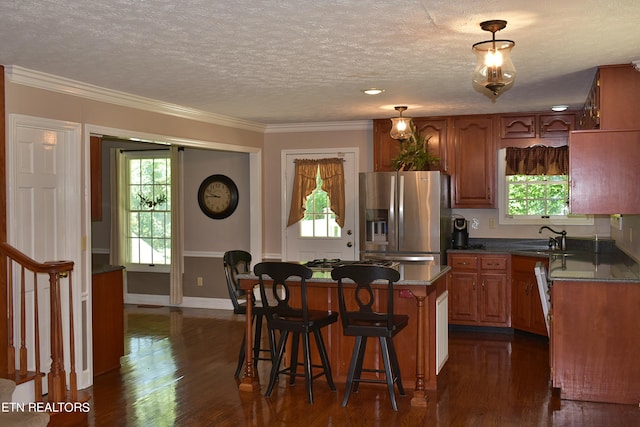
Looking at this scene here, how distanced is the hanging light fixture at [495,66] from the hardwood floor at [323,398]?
2.13 m

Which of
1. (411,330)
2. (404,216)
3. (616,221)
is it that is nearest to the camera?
(411,330)

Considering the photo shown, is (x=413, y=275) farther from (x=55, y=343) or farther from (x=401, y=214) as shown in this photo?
(x=55, y=343)

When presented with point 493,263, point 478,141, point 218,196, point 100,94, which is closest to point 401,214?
point 493,263

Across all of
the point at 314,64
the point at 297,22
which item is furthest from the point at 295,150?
the point at 297,22

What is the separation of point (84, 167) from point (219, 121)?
224 cm

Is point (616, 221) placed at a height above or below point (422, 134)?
below

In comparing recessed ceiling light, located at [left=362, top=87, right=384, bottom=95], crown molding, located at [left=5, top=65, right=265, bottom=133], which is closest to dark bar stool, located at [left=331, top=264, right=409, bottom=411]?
recessed ceiling light, located at [left=362, top=87, right=384, bottom=95]

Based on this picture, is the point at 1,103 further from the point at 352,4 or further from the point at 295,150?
the point at 295,150

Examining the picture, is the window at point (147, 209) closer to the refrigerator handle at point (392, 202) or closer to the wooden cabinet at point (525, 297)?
the refrigerator handle at point (392, 202)

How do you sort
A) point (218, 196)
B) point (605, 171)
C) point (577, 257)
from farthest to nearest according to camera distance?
point (218, 196)
point (577, 257)
point (605, 171)

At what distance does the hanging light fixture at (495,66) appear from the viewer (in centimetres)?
345

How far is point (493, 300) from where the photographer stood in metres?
7.03

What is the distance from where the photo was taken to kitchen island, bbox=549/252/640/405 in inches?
177

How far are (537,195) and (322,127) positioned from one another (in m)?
2.64
